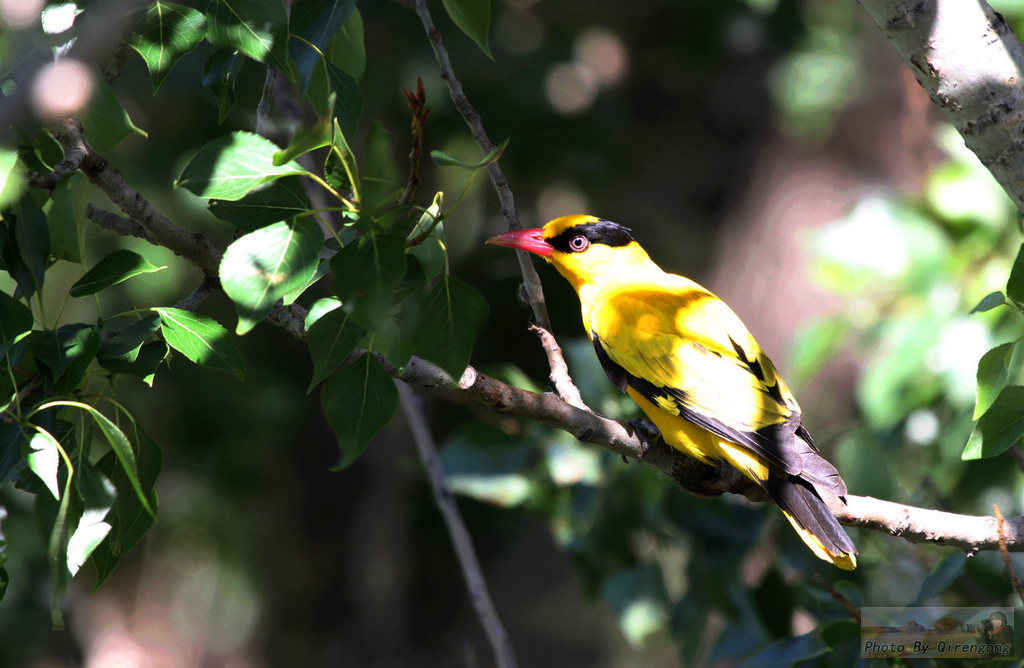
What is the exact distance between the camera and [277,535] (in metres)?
6.12

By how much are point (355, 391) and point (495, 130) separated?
407 centimetres

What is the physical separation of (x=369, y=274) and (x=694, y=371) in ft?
5.54

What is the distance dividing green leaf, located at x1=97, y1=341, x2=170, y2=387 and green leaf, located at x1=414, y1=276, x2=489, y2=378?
0.49 meters

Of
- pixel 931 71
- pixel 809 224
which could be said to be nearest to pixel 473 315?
pixel 931 71

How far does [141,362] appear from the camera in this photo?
1.51 meters

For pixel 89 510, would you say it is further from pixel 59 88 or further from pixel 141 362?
pixel 59 88

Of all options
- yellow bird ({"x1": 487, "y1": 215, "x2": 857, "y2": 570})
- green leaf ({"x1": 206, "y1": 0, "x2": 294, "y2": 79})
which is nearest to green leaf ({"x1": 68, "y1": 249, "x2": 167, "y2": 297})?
green leaf ({"x1": 206, "y1": 0, "x2": 294, "y2": 79})

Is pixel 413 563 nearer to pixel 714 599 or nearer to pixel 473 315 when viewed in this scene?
pixel 714 599

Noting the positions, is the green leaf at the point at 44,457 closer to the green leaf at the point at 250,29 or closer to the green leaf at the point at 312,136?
the green leaf at the point at 312,136

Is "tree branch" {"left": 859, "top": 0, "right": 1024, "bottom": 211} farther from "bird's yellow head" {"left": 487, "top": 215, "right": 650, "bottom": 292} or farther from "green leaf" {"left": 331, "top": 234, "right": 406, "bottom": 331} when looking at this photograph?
"bird's yellow head" {"left": 487, "top": 215, "right": 650, "bottom": 292}

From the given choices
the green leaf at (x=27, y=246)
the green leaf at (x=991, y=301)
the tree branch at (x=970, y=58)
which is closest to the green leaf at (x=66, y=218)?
the green leaf at (x=27, y=246)

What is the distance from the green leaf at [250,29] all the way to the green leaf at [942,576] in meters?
2.06

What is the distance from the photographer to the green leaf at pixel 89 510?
1262 mm

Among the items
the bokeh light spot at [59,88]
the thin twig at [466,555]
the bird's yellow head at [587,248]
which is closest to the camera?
the bokeh light spot at [59,88]
